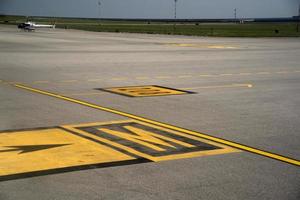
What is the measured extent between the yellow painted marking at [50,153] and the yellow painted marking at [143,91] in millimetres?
6600

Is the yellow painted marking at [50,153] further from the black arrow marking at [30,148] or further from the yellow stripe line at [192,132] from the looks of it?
the yellow stripe line at [192,132]

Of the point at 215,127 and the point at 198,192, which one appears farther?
the point at 215,127

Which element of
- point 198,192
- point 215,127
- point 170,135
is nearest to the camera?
point 198,192

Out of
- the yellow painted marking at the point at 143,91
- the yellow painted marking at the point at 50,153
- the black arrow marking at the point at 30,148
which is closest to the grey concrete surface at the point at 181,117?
the yellow painted marking at the point at 50,153

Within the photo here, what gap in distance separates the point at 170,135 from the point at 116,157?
2.10 meters

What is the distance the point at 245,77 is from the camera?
22.8 metres

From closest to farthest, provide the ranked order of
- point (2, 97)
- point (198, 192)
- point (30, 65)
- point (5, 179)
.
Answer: point (198, 192) → point (5, 179) → point (2, 97) → point (30, 65)

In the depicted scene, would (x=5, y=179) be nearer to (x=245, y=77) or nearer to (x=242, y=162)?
(x=242, y=162)

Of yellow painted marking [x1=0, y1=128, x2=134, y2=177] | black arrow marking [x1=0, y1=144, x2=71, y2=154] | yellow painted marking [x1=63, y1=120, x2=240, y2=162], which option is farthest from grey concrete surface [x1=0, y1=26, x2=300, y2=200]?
black arrow marking [x1=0, y1=144, x2=71, y2=154]

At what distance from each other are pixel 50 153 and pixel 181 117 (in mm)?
4483

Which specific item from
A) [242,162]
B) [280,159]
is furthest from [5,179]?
[280,159]

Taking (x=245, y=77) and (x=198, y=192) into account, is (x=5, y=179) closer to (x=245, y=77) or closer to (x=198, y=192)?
(x=198, y=192)

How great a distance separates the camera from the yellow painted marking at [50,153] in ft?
27.1

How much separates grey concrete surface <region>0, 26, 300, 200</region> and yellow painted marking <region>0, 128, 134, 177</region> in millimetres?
557
